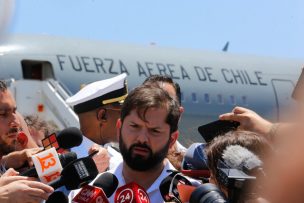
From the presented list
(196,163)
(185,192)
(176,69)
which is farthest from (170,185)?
(176,69)

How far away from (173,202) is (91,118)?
1.64 metres

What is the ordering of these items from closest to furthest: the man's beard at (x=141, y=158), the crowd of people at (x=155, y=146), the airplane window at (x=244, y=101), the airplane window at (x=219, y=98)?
the crowd of people at (x=155, y=146), the man's beard at (x=141, y=158), the airplane window at (x=219, y=98), the airplane window at (x=244, y=101)

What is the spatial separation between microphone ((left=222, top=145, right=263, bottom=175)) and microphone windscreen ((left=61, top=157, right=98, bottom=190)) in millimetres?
610

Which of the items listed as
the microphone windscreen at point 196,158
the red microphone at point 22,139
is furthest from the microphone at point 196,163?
the red microphone at point 22,139

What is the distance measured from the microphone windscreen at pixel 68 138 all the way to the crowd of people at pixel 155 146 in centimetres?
11

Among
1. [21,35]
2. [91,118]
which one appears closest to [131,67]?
[21,35]

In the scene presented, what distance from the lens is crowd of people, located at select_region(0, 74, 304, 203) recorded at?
5.80 feet

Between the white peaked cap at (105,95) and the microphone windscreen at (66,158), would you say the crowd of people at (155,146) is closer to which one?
the white peaked cap at (105,95)

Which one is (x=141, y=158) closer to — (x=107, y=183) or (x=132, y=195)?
(x=107, y=183)

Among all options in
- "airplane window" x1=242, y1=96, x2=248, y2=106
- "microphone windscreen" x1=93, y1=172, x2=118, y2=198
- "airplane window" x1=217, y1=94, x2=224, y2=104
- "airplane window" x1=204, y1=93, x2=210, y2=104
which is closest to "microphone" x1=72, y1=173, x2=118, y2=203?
"microphone windscreen" x1=93, y1=172, x2=118, y2=198

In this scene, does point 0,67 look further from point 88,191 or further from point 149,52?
point 88,191

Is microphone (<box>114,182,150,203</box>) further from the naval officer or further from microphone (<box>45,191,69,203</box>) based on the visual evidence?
the naval officer

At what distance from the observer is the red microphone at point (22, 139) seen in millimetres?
4152

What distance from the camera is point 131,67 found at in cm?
1705
